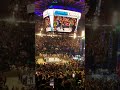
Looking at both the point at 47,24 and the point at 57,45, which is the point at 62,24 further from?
the point at 57,45

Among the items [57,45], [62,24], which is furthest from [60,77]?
[62,24]

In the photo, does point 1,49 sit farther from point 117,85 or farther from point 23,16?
point 117,85

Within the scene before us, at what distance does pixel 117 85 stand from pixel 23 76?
1.86m

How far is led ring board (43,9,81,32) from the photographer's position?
18.7 ft

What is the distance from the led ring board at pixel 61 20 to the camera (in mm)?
5707

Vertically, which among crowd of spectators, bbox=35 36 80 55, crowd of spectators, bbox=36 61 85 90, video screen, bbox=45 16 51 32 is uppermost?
video screen, bbox=45 16 51 32

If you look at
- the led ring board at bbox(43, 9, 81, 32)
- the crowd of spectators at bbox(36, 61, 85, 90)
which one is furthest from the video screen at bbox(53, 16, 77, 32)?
the crowd of spectators at bbox(36, 61, 85, 90)

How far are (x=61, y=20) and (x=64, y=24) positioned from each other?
0.09m

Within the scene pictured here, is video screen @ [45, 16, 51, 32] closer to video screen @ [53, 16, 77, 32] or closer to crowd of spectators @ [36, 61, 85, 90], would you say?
video screen @ [53, 16, 77, 32]

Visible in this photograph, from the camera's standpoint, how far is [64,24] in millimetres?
5789

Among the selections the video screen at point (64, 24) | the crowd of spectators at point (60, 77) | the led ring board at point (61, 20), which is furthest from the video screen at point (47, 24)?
the crowd of spectators at point (60, 77)

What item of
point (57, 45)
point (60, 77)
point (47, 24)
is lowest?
point (60, 77)

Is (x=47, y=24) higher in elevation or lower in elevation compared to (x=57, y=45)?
higher

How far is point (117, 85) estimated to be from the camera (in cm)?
614
